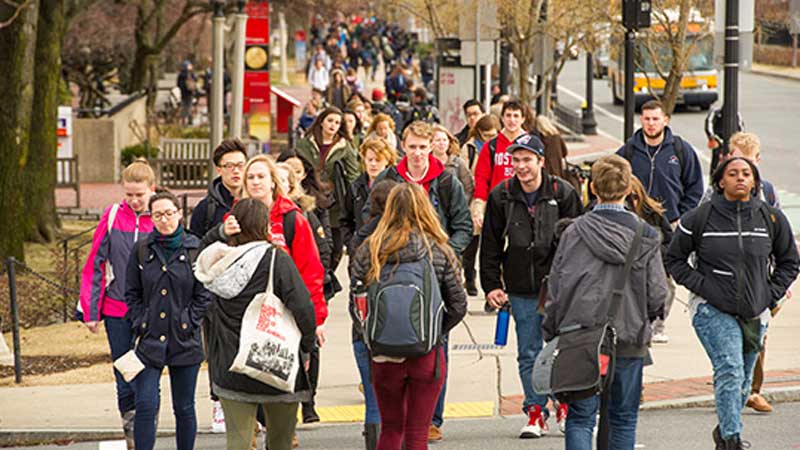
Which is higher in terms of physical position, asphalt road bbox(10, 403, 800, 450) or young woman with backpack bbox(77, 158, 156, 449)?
young woman with backpack bbox(77, 158, 156, 449)

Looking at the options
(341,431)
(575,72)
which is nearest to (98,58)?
(575,72)

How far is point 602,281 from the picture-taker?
726 centimetres

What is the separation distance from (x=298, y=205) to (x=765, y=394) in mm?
3727

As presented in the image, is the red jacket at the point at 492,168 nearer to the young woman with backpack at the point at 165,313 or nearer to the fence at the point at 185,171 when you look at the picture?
the young woman with backpack at the point at 165,313

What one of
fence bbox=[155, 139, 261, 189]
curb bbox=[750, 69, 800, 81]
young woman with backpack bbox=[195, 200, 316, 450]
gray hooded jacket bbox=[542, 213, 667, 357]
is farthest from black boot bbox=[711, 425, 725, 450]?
curb bbox=[750, 69, 800, 81]

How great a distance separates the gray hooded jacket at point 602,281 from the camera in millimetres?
7250

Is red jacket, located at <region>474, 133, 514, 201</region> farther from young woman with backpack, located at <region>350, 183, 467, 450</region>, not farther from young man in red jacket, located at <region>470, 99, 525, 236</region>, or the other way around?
young woman with backpack, located at <region>350, 183, 467, 450</region>

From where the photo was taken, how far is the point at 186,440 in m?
8.23

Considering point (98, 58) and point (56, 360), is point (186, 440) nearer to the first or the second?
point (56, 360)

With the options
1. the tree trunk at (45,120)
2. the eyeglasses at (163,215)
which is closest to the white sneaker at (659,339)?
the eyeglasses at (163,215)

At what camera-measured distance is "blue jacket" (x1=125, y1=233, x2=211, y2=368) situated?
8.11 m

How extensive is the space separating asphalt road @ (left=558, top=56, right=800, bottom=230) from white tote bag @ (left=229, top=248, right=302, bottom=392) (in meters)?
14.6

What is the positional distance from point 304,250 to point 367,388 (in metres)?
0.97

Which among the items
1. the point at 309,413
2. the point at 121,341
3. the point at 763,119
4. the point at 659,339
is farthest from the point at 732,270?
the point at 763,119
